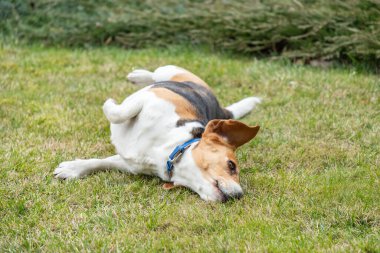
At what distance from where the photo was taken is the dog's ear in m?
4.32

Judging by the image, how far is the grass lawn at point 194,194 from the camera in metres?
3.62

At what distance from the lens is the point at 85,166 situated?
472 cm

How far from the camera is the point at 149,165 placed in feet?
15.0

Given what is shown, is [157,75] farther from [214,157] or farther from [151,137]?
[214,157]

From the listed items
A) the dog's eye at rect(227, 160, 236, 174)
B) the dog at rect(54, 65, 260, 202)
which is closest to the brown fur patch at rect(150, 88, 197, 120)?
the dog at rect(54, 65, 260, 202)

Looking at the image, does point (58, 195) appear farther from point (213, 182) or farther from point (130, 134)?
point (213, 182)

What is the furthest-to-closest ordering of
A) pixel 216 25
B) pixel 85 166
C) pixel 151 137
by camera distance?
1. pixel 216 25
2. pixel 85 166
3. pixel 151 137

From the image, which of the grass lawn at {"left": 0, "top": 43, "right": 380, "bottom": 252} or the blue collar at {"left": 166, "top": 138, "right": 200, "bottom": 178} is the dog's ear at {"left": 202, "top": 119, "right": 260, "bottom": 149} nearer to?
the blue collar at {"left": 166, "top": 138, "right": 200, "bottom": 178}

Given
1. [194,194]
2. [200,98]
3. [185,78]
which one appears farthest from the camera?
[185,78]

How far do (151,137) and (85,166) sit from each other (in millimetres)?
559

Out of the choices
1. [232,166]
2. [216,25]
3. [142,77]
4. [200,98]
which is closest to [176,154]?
[232,166]

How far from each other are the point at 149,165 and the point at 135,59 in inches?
162

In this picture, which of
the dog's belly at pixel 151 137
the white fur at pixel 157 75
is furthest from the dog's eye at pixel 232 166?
the white fur at pixel 157 75

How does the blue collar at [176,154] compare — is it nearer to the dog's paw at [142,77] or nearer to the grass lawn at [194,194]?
the grass lawn at [194,194]
